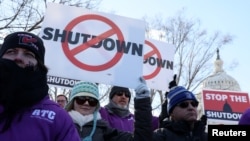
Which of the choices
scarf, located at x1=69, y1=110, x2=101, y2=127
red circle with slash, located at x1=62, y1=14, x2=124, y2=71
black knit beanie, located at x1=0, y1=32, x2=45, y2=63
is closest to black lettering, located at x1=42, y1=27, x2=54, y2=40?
red circle with slash, located at x1=62, y1=14, x2=124, y2=71

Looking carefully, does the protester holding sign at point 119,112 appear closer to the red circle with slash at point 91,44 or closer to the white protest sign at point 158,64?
the red circle with slash at point 91,44

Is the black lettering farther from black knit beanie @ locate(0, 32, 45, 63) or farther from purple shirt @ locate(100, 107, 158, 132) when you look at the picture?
black knit beanie @ locate(0, 32, 45, 63)

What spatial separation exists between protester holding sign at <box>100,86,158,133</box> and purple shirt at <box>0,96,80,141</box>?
200cm

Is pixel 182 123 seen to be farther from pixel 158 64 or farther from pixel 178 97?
pixel 158 64

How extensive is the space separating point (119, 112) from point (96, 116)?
108 centimetres

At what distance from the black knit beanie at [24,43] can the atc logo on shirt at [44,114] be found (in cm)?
31

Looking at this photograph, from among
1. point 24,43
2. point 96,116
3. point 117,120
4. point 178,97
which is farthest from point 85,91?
point 24,43

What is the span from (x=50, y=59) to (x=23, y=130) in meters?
2.94

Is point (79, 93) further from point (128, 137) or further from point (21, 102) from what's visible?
point (21, 102)

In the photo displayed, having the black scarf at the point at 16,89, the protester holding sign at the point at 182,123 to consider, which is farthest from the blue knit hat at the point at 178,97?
the black scarf at the point at 16,89

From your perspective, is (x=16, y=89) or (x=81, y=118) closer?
(x=16, y=89)

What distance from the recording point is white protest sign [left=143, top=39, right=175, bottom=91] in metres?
5.92

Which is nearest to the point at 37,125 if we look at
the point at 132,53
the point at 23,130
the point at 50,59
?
the point at 23,130

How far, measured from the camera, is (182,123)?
3.02m
